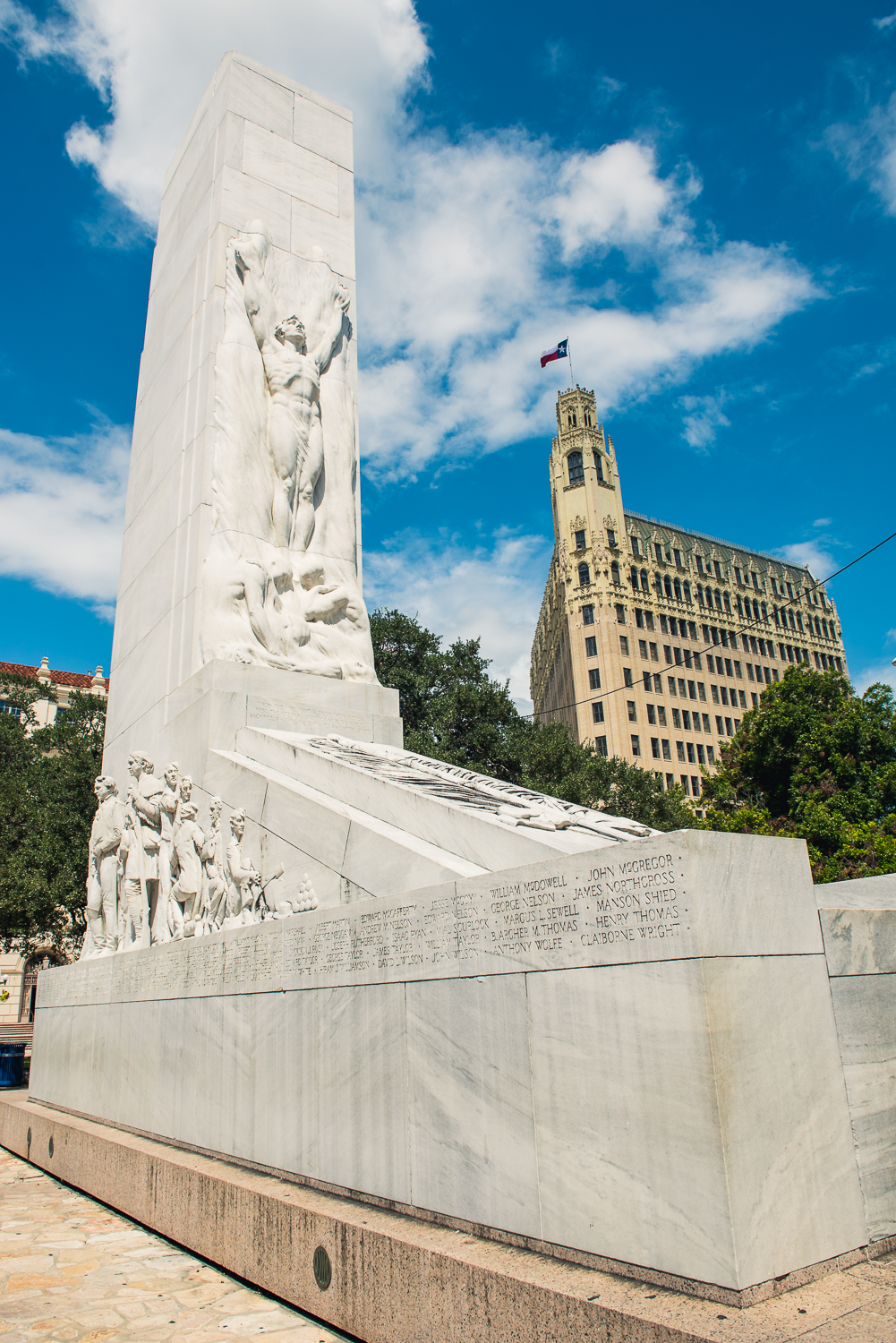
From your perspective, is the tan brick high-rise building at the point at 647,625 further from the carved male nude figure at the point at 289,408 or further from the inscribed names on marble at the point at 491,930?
the inscribed names on marble at the point at 491,930

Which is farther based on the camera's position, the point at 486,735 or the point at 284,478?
the point at 486,735

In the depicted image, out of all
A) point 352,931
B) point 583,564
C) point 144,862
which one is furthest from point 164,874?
point 583,564

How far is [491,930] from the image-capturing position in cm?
496

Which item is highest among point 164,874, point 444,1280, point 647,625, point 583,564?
point 583,564

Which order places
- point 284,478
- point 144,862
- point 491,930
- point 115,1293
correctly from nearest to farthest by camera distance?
point 491,930 < point 115,1293 < point 144,862 < point 284,478

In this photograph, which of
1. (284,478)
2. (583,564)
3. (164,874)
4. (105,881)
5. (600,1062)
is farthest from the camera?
(583,564)

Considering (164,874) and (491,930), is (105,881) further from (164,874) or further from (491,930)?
(491,930)

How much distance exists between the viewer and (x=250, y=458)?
1344 centimetres

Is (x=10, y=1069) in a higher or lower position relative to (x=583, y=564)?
lower

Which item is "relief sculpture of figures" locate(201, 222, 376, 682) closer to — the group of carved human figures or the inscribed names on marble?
the group of carved human figures

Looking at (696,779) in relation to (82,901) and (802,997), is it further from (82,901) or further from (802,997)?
(802,997)

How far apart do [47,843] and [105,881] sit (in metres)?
15.0

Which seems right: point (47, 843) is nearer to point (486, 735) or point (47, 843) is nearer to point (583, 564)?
point (486, 735)

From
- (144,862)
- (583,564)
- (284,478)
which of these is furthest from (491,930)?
(583,564)
